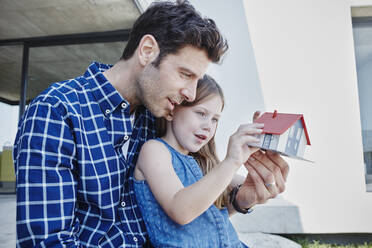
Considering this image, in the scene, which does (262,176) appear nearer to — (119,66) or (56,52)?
(119,66)

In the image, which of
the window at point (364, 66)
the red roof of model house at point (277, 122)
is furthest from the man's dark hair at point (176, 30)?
the window at point (364, 66)

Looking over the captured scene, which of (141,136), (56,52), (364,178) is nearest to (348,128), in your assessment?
(364,178)

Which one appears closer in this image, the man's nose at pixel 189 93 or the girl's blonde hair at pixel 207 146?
the man's nose at pixel 189 93

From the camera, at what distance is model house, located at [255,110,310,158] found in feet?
3.13

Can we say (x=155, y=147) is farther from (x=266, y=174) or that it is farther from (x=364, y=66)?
(x=364, y=66)

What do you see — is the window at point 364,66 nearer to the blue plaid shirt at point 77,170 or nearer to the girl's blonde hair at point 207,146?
the girl's blonde hair at point 207,146

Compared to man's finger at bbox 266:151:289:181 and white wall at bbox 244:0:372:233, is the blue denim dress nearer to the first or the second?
man's finger at bbox 266:151:289:181

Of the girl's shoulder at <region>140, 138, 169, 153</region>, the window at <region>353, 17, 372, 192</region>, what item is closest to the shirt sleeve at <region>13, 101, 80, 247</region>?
the girl's shoulder at <region>140, 138, 169, 153</region>

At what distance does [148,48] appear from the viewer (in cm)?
130

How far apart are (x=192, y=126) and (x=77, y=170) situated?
0.53 meters

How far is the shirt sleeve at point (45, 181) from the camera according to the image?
2.78 ft

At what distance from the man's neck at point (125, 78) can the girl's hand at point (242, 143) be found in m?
0.52

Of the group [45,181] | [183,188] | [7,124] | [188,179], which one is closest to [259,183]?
[188,179]

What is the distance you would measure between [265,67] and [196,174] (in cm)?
339
